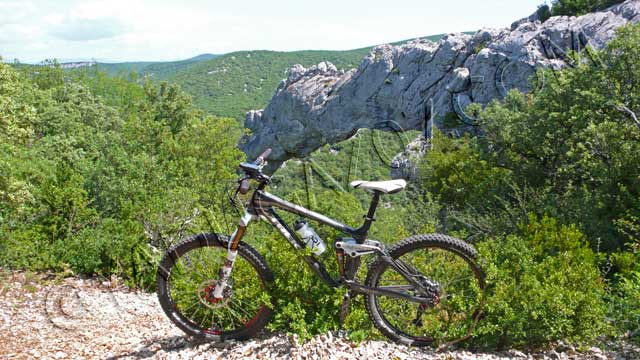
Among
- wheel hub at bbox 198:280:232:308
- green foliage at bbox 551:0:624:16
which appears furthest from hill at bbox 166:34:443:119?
wheel hub at bbox 198:280:232:308

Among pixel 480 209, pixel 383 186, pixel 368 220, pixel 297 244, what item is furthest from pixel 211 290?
pixel 480 209

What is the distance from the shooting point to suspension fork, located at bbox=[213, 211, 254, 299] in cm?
394

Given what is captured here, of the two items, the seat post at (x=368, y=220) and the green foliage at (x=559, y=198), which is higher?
the seat post at (x=368, y=220)

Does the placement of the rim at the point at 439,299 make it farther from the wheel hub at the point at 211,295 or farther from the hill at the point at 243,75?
the hill at the point at 243,75

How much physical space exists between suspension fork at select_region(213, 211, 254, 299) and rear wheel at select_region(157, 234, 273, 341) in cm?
5

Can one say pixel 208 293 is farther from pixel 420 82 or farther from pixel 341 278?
pixel 420 82

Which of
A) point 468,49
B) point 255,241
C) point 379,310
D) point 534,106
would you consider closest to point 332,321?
point 379,310

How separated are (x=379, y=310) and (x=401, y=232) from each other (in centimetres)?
121

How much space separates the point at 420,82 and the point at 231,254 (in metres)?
41.0

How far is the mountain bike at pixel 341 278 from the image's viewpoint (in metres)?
3.91

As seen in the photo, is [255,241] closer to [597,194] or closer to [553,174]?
[597,194]

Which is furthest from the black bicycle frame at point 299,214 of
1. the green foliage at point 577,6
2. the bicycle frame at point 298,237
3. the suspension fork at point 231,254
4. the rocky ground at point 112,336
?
the green foliage at point 577,6

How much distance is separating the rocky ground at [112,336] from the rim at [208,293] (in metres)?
0.20

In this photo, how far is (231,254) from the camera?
13.2 ft
